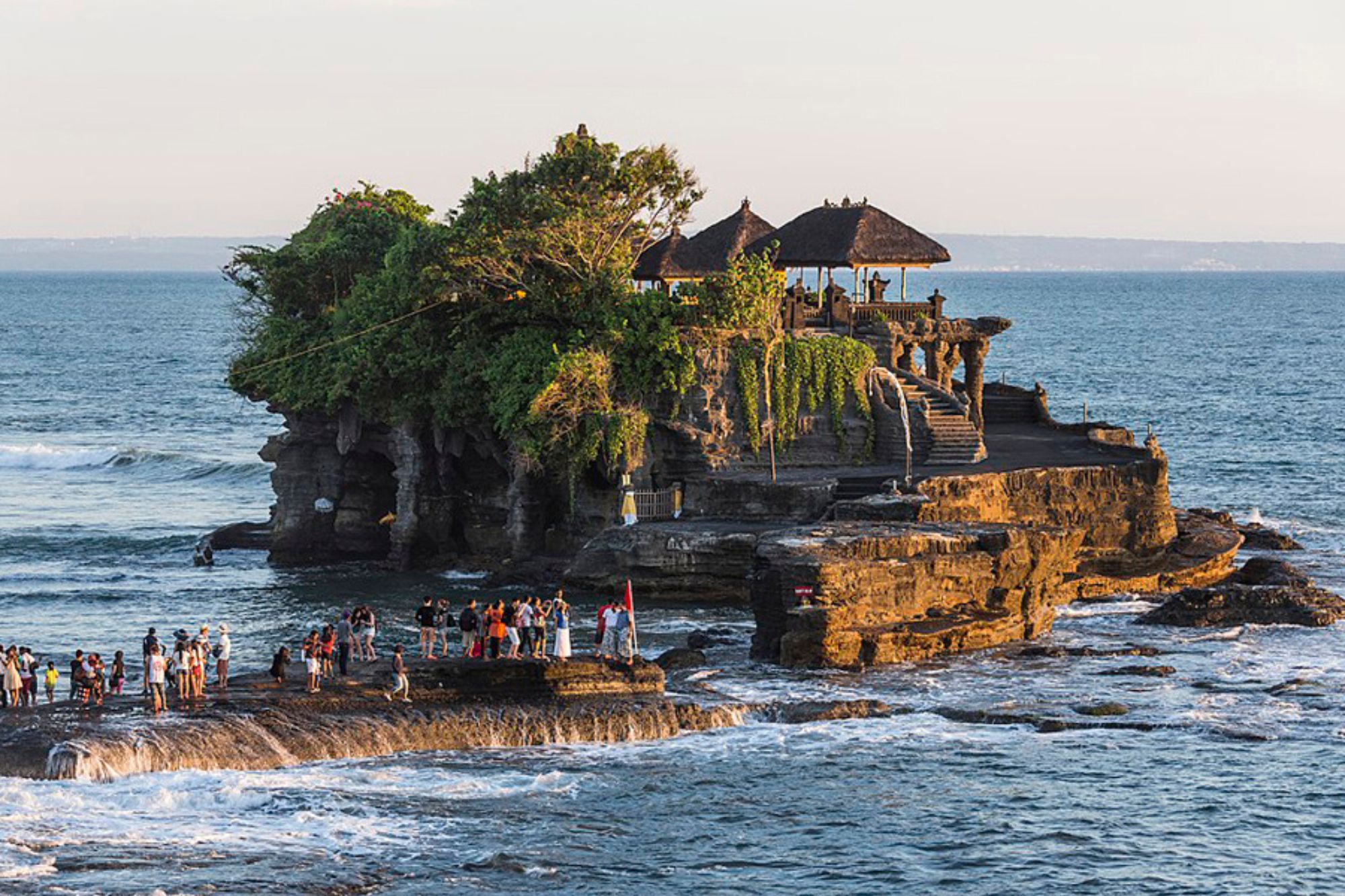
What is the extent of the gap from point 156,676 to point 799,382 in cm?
2608

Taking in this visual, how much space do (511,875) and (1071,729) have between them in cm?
1412

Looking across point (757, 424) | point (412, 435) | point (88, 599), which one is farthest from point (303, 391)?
point (757, 424)

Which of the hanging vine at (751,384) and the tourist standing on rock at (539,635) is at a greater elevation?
the hanging vine at (751,384)

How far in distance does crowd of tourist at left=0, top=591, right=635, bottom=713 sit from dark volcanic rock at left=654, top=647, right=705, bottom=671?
5.03ft

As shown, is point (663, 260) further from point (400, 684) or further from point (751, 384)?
point (400, 684)

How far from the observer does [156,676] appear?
38.6m

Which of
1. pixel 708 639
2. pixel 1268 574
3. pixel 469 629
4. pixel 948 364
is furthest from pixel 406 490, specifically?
pixel 1268 574

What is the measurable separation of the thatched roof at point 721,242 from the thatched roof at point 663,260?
0.45 ft

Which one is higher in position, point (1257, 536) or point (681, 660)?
point (1257, 536)

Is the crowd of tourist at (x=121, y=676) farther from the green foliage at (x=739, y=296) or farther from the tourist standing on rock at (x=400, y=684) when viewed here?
the green foliage at (x=739, y=296)

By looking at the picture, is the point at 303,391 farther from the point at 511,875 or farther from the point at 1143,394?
the point at 1143,394

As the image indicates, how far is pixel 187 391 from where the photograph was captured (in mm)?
132375

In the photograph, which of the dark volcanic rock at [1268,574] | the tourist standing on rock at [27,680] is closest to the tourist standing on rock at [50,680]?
the tourist standing on rock at [27,680]

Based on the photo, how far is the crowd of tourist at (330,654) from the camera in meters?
39.6
